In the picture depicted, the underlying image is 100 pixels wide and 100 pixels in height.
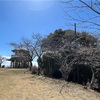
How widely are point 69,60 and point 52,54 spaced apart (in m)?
1.80

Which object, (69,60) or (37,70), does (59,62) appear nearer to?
(69,60)

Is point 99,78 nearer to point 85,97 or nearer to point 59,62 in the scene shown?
point 59,62

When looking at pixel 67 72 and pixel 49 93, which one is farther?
pixel 67 72

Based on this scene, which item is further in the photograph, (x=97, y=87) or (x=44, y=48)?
(x=44, y=48)

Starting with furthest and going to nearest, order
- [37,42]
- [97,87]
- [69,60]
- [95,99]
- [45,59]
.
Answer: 1. [37,42]
2. [45,59]
3. [69,60]
4. [97,87]
5. [95,99]

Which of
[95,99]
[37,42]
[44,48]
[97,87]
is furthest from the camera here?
[37,42]

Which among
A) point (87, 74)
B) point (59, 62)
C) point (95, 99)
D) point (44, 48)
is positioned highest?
point (44, 48)

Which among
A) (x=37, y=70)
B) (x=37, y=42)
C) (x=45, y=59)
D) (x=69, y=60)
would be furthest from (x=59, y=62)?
(x=37, y=42)

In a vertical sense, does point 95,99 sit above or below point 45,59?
below

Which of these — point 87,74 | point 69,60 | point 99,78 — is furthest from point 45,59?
point 99,78

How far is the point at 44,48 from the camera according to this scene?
1920 centimetres

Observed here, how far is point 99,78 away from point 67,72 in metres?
2.55

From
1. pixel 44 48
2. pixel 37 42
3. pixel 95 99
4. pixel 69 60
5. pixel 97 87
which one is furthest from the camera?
pixel 37 42

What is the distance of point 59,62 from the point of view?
1627 cm
